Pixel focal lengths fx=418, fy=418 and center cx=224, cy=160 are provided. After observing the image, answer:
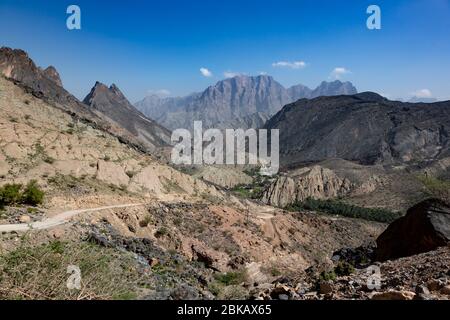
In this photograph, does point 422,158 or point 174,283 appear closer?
point 174,283

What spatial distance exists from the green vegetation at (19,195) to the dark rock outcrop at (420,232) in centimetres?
2093

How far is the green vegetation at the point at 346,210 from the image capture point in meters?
83.4

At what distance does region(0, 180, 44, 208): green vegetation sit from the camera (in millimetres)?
22453

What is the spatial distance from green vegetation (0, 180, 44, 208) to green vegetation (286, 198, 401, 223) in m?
67.1

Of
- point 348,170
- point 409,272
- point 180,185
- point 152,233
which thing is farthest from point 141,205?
point 348,170

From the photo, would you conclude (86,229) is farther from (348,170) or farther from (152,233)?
(348,170)

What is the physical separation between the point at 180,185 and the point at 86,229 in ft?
68.2

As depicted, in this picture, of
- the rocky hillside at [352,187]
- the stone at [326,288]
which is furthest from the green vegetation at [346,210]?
the stone at [326,288]

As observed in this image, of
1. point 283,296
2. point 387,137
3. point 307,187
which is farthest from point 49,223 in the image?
point 387,137

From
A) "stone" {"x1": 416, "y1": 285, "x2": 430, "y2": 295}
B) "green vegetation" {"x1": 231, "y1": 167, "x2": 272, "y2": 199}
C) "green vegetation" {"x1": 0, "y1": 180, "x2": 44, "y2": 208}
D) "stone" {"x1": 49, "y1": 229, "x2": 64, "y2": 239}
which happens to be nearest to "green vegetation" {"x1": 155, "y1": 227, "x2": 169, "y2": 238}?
"green vegetation" {"x1": 0, "y1": 180, "x2": 44, "y2": 208}

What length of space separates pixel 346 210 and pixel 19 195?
78.7 meters

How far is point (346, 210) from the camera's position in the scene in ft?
300

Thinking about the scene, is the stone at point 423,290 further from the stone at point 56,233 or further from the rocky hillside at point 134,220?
the stone at point 56,233

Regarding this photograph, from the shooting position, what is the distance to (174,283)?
18.0m
